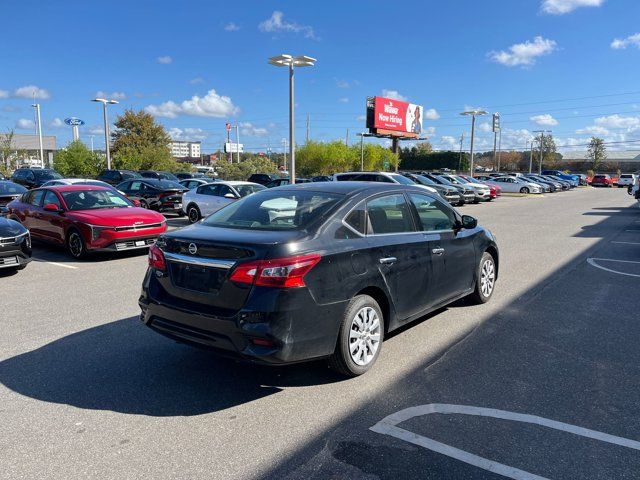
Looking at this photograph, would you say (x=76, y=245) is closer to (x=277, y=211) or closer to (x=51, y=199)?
(x=51, y=199)

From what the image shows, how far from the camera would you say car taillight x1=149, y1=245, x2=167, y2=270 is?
4.21 metres

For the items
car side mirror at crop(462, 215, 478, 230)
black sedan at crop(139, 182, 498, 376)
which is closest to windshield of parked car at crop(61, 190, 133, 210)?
black sedan at crop(139, 182, 498, 376)

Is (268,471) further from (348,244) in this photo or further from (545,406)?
(545,406)

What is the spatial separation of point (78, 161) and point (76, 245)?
124 ft

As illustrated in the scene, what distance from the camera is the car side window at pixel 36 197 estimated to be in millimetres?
11297

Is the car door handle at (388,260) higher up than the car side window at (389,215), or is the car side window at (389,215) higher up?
the car side window at (389,215)

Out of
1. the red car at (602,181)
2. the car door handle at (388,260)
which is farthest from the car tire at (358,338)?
the red car at (602,181)

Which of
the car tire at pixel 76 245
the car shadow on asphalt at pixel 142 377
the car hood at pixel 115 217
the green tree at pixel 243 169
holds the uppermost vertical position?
the green tree at pixel 243 169

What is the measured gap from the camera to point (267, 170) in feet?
184

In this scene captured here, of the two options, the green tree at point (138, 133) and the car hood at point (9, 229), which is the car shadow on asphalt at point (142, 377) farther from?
the green tree at point (138, 133)

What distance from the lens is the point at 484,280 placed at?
6469mm

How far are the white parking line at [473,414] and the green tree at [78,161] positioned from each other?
4495 centimetres

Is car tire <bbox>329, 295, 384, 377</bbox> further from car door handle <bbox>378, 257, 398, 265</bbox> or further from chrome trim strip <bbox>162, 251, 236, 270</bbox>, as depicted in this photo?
chrome trim strip <bbox>162, 251, 236, 270</bbox>

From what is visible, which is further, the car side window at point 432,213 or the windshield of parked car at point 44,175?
the windshield of parked car at point 44,175
